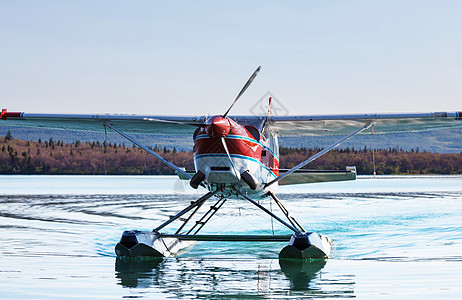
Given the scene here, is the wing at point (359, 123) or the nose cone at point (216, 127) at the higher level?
the wing at point (359, 123)

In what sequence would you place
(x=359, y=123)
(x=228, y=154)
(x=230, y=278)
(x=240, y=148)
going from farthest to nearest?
(x=359, y=123)
(x=240, y=148)
(x=228, y=154)
(x=230, y=278)

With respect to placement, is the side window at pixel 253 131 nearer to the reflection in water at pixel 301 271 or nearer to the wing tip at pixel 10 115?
the reflection in water at pixel 301 271

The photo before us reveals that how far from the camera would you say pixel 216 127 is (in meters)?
7.71

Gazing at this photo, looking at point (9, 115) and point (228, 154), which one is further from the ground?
point (9, 115)

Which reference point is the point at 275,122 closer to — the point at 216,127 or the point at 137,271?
the point at 216,127

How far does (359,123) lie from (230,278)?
5.23 meters

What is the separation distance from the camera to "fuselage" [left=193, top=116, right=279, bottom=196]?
792cm

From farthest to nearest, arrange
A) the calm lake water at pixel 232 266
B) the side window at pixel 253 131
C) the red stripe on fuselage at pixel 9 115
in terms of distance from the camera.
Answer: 1. the red stripe on fuselage at pixel 9 115
2. the side window at pixel 253 131
3. the calm lake water at pixel 232 266

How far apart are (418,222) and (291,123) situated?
5953 millimetres

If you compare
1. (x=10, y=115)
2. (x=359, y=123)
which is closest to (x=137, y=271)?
(x=10, y=115)

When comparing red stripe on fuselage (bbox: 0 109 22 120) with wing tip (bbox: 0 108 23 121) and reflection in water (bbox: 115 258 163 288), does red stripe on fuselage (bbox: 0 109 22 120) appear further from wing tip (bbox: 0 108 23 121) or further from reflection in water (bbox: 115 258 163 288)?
reflection in water (bbox: 115 258 163 288)

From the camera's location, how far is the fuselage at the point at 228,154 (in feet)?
26.0

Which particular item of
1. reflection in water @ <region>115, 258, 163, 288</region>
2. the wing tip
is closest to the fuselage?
reflection in water @ <region>115, 258, 163, 288</region>

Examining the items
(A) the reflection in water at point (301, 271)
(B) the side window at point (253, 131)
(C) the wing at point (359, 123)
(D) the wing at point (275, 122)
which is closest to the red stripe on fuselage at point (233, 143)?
(B) the side window at point (253, 131)
